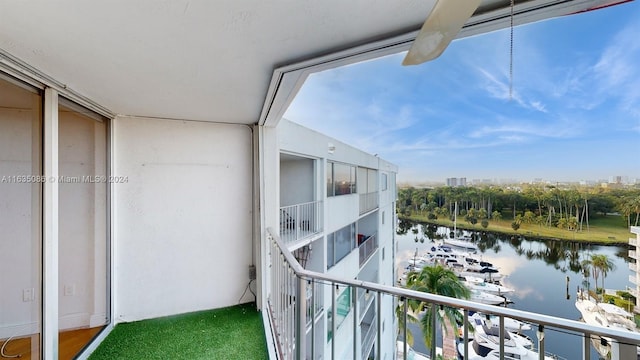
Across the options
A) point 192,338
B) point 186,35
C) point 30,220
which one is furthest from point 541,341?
point 30,220

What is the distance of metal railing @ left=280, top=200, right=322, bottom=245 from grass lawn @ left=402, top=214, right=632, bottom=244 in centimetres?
271

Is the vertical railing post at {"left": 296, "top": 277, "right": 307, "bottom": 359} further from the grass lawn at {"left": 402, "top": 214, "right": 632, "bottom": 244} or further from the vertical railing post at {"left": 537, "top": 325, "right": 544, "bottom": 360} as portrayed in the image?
the grass lawn at {"left": 402, "top": 214, "right": 632, "bottom": 244}

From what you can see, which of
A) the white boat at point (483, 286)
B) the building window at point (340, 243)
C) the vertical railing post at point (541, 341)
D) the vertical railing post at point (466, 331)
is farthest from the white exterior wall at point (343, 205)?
the vertical railing post at point (541, 341)

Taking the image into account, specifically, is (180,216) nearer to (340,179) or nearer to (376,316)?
Result: (376,316)

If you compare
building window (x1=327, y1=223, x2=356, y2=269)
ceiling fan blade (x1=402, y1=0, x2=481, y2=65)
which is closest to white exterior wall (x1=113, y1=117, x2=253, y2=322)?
ceiling fan blade (x1=402, y1=0, x2=481, y2=65)

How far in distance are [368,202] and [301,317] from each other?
20.7ft

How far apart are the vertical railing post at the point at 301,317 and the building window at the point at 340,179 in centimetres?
396

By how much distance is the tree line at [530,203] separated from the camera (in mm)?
1465

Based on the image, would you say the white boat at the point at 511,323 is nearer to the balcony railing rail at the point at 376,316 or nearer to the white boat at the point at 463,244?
the balcony railing rail at the point at 376,316

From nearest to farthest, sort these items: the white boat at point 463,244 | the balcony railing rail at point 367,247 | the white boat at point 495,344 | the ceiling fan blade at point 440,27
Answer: the ceiling fan blade at point 440,27 < the white boat at point 495,344 < the white boat at point 463,244 < the balcony railing rail at point 367,247

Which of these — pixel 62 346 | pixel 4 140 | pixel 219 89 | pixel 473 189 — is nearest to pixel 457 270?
pixel 473 189

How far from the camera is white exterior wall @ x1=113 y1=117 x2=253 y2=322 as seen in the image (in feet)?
7.89

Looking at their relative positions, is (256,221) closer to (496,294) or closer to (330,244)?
(496,294)

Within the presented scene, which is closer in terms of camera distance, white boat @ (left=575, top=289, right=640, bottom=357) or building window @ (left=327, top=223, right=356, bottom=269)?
white boat @ (left=575, top=289, right=640, bottom=357)
